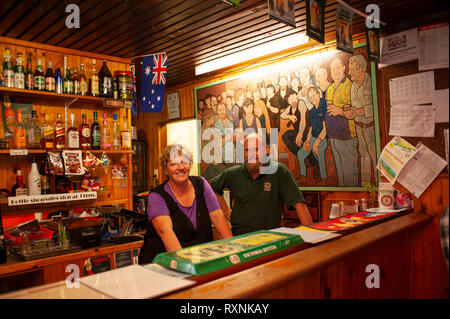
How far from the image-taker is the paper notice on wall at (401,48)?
2.42m

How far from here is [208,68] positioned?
4.76 meters

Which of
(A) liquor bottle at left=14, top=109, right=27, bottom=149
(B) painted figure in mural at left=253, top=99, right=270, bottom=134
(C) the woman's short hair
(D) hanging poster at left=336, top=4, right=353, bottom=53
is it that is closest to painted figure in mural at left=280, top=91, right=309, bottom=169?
(B) painted figure in mural at left=253, top=99, right=270, bottom=134

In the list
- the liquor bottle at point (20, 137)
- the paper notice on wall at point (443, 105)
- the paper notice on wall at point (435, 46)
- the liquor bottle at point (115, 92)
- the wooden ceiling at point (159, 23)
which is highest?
the wooden ceiling at point (159, 23)

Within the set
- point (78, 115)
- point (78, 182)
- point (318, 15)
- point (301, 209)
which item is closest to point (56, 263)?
point (78, 182)

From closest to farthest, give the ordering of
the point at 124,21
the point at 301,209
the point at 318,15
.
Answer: the point at 318,15 < the point at 301,209 < the point at 124,21

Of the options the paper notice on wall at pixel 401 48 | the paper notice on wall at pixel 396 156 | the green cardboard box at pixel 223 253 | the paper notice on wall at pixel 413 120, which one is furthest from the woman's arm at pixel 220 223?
the paper notice on wall at pixel 401 48

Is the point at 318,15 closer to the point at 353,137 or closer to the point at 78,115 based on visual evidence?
the point at 353,137

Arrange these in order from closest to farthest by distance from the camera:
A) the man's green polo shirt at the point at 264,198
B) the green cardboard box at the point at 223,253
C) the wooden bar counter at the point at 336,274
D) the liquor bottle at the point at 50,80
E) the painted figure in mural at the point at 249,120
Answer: the wooden bar counter at the point at 336,274, the green cardboard box at the point at 223,253, the man's green polo shirt at the point at 264,198, the liquor bottle at the point at 50,80, the painted figure in mural at the point at 249,120

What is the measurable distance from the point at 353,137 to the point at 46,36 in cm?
324

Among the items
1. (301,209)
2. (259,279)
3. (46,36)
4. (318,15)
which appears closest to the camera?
(259,279)

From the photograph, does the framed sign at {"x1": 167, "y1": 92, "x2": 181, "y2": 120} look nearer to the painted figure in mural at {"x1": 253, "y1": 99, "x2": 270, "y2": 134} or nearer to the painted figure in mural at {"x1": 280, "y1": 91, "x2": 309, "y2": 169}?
the painted figure in mural at {"x1": 253, "y1": 99, "x2": 270, "y2": 134}

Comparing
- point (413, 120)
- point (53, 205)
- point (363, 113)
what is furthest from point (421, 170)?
point (53, 205)

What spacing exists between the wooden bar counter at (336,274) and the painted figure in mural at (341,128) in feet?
4.91

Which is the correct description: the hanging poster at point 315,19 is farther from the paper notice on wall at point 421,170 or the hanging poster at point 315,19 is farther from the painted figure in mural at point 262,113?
the painted figure in mural at point 262,113
